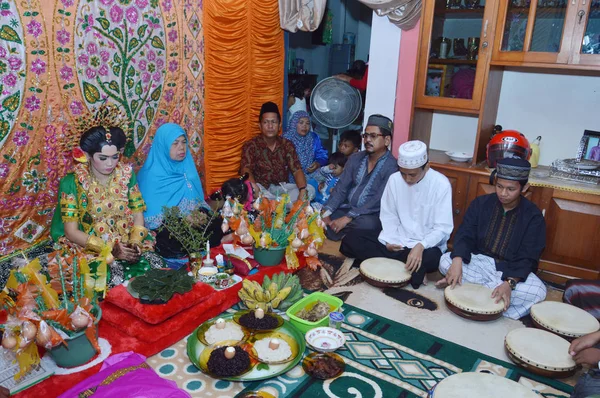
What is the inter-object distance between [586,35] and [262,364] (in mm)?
3334

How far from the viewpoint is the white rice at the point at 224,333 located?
2.46 meters

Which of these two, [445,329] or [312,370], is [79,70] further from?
[445,329]

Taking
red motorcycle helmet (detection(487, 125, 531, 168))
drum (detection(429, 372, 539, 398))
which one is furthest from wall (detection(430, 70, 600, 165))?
drum (detection(429, 372, 539, 398))

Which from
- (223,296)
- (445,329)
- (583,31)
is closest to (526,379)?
(445,329)

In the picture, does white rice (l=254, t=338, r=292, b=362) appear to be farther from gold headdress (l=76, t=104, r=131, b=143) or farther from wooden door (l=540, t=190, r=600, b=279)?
wooden door (l=540, t=190, r=600, b=279)

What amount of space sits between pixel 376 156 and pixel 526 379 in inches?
84.3

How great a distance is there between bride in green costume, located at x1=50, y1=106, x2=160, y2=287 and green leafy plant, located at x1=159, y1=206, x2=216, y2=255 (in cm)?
25

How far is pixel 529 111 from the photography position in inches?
166

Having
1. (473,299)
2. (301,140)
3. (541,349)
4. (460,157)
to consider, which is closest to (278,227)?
(473,299)

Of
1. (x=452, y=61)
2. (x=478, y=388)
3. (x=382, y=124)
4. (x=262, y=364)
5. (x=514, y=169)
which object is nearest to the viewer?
(x=478, y=388)

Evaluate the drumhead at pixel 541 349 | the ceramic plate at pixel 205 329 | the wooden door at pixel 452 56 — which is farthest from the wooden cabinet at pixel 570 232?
the ceramic plate at pixel 205 329

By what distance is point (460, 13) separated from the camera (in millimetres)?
3898

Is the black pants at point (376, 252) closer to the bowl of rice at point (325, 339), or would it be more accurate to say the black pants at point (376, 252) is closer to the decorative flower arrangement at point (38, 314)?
the bowl of rice at point (325, 339)

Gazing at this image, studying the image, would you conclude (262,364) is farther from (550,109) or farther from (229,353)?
(550,109)
